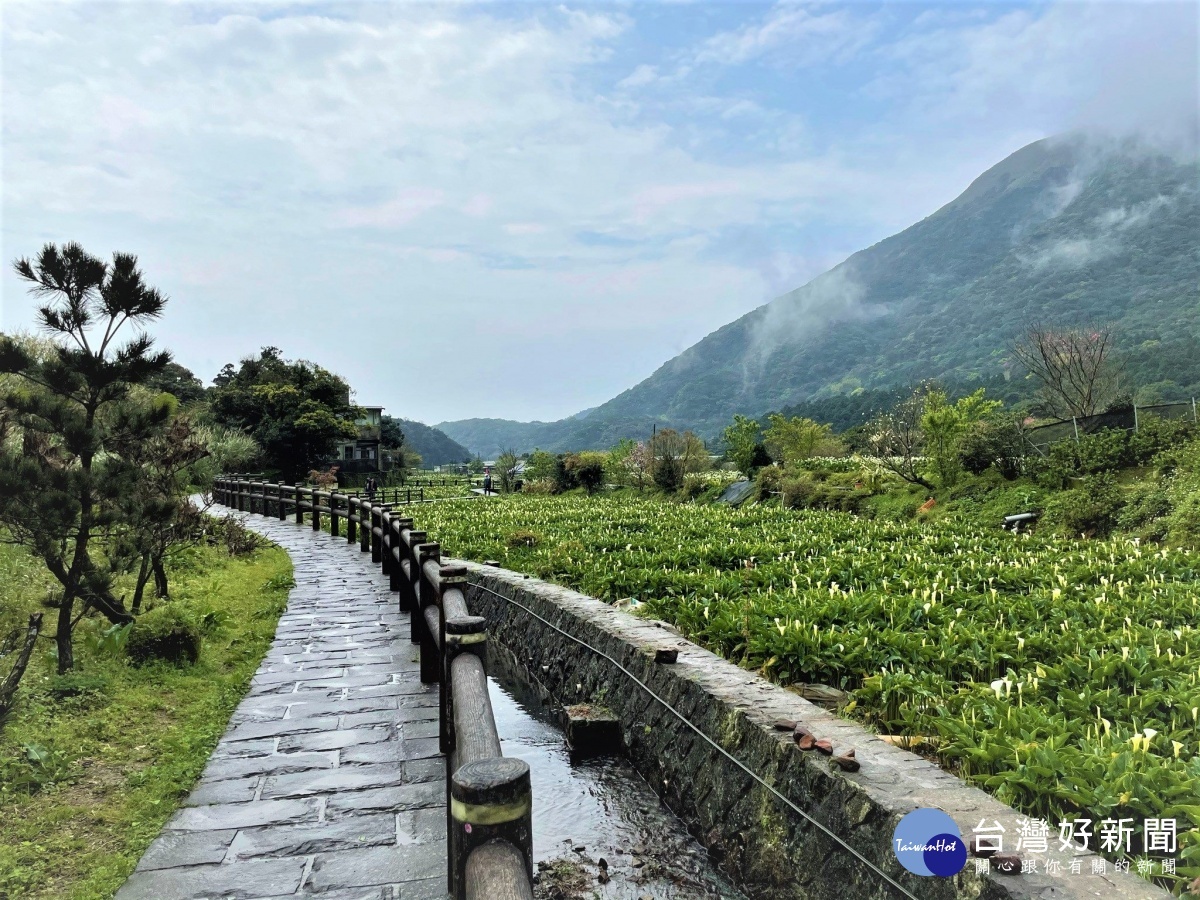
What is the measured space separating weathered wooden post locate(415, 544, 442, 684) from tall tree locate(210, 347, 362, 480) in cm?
3842

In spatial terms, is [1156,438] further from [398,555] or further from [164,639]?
[164,639]

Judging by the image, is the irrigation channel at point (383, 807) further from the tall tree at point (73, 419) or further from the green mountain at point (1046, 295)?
the green mountain at point (1046, 295)

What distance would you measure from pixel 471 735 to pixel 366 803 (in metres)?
1.67

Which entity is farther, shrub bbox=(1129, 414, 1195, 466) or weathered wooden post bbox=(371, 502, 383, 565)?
shrub bbox=(1129, 414, 1195, 466)

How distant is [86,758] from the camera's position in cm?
412

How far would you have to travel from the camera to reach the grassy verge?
3.11m

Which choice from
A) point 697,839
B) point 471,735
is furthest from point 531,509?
point 471,735

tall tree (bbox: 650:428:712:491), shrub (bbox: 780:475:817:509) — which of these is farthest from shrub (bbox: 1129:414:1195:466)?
tall tree (bbox: 650:428:712:491)

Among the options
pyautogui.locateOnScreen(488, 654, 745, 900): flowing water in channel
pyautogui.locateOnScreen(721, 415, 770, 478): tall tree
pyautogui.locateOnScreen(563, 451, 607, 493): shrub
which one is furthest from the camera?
pyautogui.locateOnScreen(563, 451, 607, 493): shrub

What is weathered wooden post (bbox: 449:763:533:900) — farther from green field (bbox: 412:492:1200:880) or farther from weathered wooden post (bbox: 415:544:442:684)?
weathered wooden post (bbox: 415:544:442:684)

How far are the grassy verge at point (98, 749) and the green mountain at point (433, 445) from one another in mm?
123559

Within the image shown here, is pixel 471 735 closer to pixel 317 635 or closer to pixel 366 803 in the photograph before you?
pixel 366 803

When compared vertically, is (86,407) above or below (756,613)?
above

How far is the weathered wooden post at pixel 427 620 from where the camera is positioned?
5.44 meters
